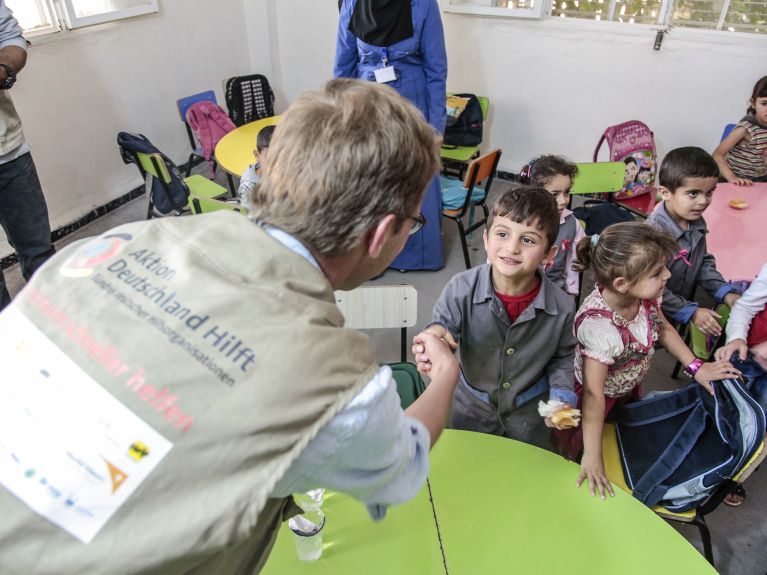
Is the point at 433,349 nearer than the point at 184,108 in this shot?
Yes

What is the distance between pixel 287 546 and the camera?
1.26 metres

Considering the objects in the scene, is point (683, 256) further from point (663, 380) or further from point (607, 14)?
point (607, 14)

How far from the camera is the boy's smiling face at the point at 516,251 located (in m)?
1.67

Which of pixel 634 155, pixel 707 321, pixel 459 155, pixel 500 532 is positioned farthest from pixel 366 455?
pixel 459 155

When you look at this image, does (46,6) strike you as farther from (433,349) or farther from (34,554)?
(34,554)

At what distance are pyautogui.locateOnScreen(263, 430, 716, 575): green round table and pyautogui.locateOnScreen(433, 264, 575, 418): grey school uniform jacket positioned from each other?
1.07 ft

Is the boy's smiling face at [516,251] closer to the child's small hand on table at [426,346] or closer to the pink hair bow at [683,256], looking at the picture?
the child's small hand on table at [426,346]

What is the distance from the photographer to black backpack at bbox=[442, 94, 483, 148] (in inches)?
168

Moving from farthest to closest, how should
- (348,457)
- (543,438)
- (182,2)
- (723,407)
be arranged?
(182,2), (543,438), (723,407), (348,457)

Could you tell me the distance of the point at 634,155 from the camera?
359 cm

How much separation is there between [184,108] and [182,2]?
1110 mm

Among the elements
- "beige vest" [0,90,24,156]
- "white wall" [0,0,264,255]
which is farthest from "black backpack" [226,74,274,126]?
"beige vest" [0,90,24,156]

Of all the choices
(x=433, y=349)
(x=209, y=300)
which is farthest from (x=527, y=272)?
(x=209, y=300)

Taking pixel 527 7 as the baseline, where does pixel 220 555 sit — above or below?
below
